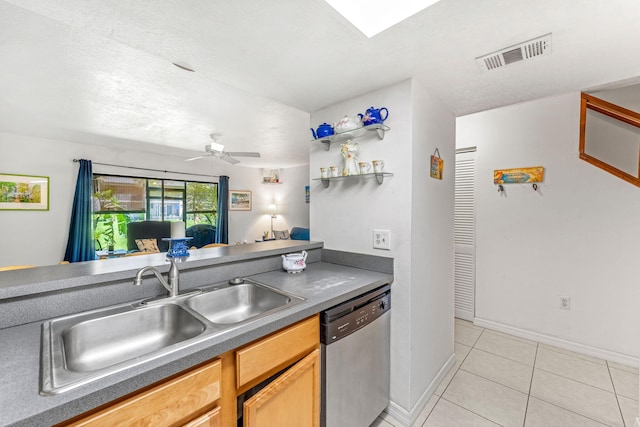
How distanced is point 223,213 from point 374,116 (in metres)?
4.96

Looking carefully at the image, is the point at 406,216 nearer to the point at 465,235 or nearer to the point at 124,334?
the point at 124,334

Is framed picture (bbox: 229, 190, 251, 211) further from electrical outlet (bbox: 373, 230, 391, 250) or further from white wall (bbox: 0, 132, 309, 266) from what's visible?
electrical outlet (bbox: 373, 230, 391, 250)

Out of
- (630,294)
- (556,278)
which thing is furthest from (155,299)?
(630,294)

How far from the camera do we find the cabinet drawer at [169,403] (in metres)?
0.67

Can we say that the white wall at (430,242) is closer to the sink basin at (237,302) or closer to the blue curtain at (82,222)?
the sink basin at (237,302)

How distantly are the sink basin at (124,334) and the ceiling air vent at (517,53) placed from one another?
1891 mm

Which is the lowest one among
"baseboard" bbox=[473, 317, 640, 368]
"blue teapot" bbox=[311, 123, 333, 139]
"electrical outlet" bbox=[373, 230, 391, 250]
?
"baseboard" bbox=[473, 317, 640, 368]

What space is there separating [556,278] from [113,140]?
582 cm

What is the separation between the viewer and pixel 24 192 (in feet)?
12.4

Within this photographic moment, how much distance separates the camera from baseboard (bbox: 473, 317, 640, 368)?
214cm

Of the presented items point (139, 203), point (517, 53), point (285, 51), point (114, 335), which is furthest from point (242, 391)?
point (139, 203)

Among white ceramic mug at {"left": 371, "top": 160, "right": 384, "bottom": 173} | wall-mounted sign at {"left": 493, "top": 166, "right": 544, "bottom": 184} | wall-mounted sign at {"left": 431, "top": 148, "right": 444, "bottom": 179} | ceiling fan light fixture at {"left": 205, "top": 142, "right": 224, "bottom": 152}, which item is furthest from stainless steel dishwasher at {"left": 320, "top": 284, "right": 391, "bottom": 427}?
ceiling fan light fixture at {"left": 205, "top": 142, "right": 224, "bottom": 152}

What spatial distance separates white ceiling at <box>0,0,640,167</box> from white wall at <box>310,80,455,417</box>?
0.61 ft

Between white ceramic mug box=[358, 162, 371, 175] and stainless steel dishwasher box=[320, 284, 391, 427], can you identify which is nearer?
stainless steel dishwasher box=[320, 284, 391, 427]
